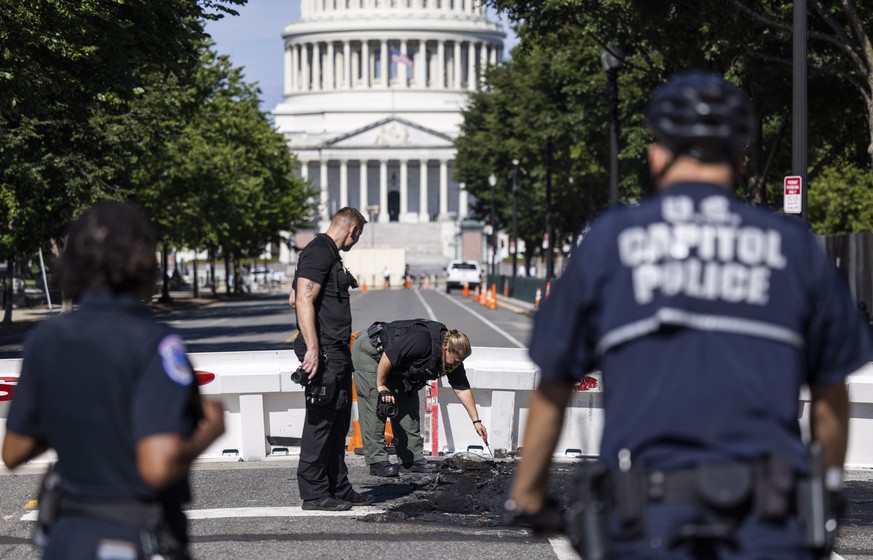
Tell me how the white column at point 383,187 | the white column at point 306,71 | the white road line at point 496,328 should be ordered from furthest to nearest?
1. the white column at point 306,71
2. the white column at point 383,187
3. the white road line at point 496,328

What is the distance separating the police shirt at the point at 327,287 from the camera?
949 cm

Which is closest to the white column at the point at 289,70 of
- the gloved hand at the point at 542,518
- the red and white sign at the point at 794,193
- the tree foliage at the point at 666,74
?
the tree foliage at the point at 666,74

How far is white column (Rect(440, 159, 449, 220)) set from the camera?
167 metres

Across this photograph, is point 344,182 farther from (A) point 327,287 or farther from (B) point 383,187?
(A) point 327,287

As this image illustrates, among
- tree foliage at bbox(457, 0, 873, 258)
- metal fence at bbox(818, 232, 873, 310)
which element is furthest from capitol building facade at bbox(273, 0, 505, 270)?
metal fence at bbox(818, 232, 873, 310)

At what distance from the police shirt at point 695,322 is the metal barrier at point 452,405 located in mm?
8356

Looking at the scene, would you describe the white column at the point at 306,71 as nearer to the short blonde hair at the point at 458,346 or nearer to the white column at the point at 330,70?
the white column at the point at 330,70

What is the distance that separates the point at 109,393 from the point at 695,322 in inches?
57.1

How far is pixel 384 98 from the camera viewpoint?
573 ft

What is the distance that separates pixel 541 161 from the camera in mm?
60188

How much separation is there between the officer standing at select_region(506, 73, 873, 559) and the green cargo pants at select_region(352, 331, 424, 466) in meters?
7.01

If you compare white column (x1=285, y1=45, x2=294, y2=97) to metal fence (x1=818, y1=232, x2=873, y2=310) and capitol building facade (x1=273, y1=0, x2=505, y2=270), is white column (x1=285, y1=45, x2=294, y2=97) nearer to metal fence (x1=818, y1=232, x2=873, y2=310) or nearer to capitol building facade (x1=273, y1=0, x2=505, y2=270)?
capitol building facade (x1=273, y1=0, x2=505, y2=270)

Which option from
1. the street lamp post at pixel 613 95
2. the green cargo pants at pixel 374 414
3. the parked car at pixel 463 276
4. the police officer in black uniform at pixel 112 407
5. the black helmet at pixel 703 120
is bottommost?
the parked car at pixel 463 276

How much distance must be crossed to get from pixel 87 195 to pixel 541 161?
2739cm
